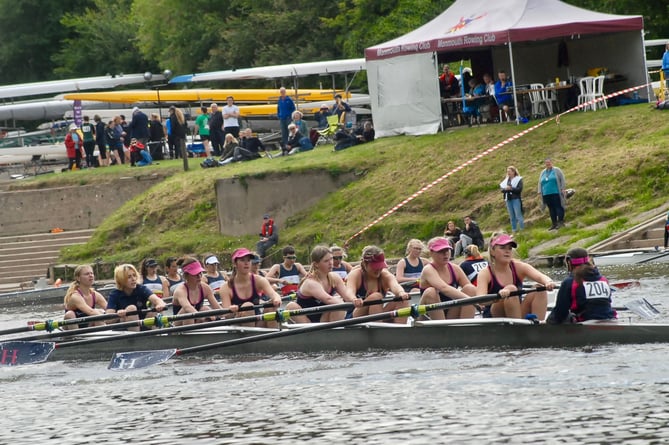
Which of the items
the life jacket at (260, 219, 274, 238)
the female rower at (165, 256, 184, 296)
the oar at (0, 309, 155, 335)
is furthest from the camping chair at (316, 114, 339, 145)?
the oar at (0, 309, 155, 335)

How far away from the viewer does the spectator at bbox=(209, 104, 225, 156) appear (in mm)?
38250

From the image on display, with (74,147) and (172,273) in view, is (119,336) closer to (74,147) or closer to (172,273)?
(172,273)

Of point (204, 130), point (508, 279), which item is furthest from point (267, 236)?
point (508, 279)

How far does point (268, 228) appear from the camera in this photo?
31219 mm

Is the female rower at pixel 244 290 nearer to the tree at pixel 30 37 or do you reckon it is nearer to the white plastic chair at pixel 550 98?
the white plastic chair at pixel 550 98

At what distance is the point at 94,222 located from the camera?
38938 millimetres

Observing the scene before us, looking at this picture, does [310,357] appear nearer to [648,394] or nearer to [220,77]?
[648,394]

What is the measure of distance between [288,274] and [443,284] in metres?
4.60

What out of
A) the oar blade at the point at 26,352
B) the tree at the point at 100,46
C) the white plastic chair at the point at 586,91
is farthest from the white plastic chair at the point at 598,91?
the tree at the point at 100,46

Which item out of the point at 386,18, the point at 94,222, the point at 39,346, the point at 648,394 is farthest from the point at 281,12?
the point at 648,394

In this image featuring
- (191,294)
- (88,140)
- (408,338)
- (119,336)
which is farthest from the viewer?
(88,140)

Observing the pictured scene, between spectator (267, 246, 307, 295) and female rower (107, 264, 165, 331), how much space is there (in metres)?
2.45

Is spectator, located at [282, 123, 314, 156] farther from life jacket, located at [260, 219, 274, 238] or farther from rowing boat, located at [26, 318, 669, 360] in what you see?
rowing boat, located at [26, 318, 669, 360]

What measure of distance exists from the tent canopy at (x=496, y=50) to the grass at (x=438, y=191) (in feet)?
3.29
